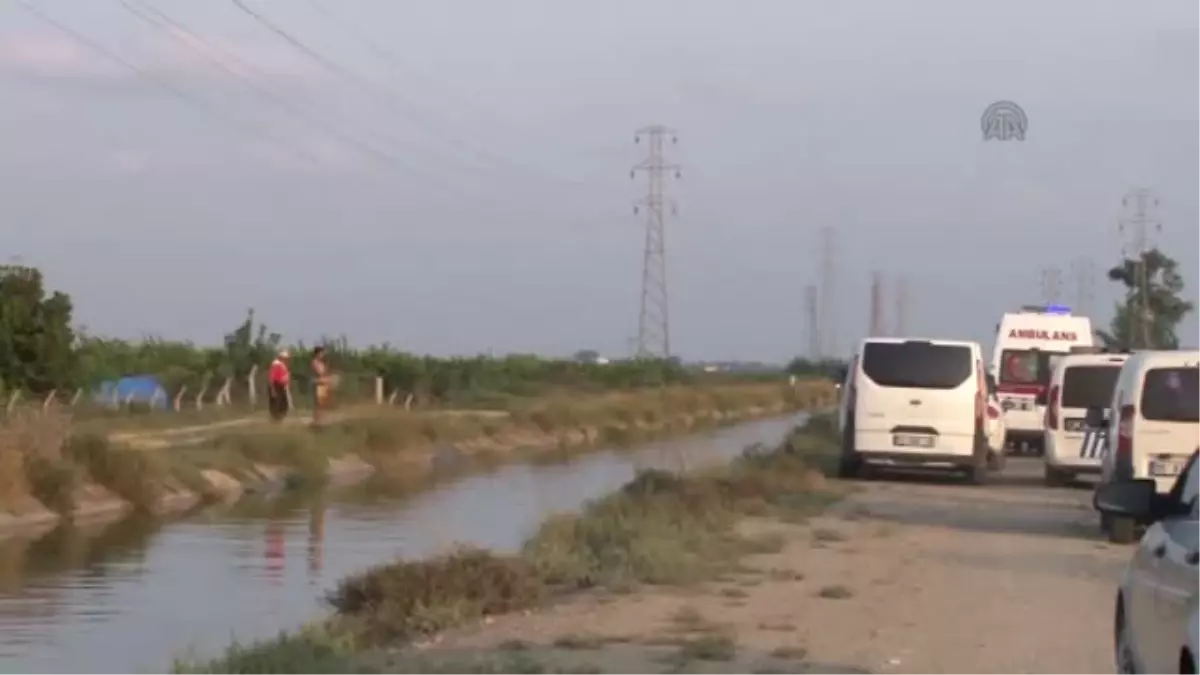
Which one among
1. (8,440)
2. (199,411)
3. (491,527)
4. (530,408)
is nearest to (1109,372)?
(491,527)

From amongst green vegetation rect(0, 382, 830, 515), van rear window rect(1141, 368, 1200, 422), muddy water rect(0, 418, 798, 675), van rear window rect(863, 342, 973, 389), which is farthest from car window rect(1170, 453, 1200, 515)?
green vegetation rect(0, 382, 830, 515)

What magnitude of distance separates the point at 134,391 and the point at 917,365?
3607 centimetres

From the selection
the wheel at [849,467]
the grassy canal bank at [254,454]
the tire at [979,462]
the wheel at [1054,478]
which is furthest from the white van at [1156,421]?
the grassy canal bank at [254,454]

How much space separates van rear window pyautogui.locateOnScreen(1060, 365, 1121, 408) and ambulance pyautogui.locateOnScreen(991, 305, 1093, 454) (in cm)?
1207

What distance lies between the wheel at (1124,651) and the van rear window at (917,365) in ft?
61.7

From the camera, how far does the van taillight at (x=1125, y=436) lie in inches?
805

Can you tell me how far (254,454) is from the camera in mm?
36375

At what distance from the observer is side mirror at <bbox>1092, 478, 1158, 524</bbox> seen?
9.62 m

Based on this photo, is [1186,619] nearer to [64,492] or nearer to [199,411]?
[64,492]

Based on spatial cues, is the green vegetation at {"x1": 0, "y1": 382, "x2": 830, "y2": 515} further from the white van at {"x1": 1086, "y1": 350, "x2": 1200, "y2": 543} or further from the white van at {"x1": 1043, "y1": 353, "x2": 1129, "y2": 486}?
the white van at {"x1": 1086, "y1": 350, "x2": 1200, "y2": 543}

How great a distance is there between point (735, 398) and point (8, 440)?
211ft

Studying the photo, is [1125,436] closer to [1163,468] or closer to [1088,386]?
[1163,468]

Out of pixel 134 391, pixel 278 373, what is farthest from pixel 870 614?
pixel 134 391

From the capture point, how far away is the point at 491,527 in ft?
87.5
